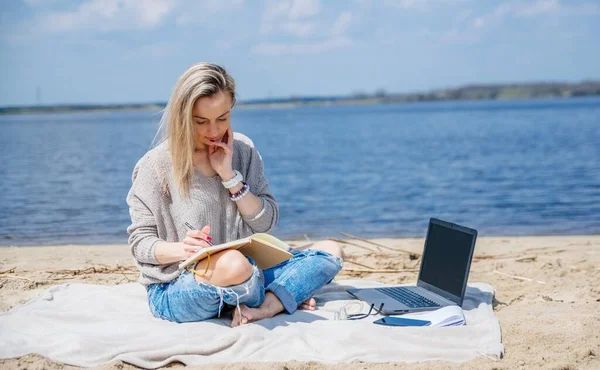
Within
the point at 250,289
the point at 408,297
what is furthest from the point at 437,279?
the point at 250,289

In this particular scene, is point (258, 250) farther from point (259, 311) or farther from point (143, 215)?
point (143, 215)

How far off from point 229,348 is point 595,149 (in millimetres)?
24396

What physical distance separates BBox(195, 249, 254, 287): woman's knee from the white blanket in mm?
339

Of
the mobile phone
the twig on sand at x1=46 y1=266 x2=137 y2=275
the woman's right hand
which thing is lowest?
the twig on sand at x1=46 y1=266 x2=137 y2=275

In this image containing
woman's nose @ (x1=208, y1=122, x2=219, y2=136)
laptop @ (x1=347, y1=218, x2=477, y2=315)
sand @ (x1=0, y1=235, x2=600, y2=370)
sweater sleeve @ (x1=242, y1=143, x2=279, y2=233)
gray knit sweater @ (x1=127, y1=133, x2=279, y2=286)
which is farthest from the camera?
laptop @ (x1=347, y1=218, x2=477, y2=315)

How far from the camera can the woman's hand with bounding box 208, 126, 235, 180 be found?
5.05 meters

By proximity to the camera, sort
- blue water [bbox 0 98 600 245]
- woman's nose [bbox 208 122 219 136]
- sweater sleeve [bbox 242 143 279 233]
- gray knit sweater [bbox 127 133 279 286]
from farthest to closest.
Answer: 1. blue water [bbox 0 98 600 245]
2. sweater sleeve [bbox 242 143 279 233]
3. gray knit sweater [bbox 127 133 279 286]
4. woman's nose [bbox 208 122 219 136]

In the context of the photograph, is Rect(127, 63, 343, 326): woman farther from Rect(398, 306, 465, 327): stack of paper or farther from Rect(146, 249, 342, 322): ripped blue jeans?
Rect(398, 306, 465, 327): stack of paper

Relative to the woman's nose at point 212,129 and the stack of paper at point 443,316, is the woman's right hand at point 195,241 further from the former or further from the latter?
the stack of paper at point 443,316

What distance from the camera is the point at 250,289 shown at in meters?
4.81

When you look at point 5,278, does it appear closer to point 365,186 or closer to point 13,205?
point 13,205

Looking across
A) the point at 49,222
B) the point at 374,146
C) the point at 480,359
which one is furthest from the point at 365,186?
the point at 374,146

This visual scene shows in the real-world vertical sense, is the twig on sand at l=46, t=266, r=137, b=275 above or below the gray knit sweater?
below

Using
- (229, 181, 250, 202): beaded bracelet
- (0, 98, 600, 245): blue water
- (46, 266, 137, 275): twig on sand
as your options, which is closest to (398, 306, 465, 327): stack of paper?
(229, 181, 250, 202): beaded bracelet
